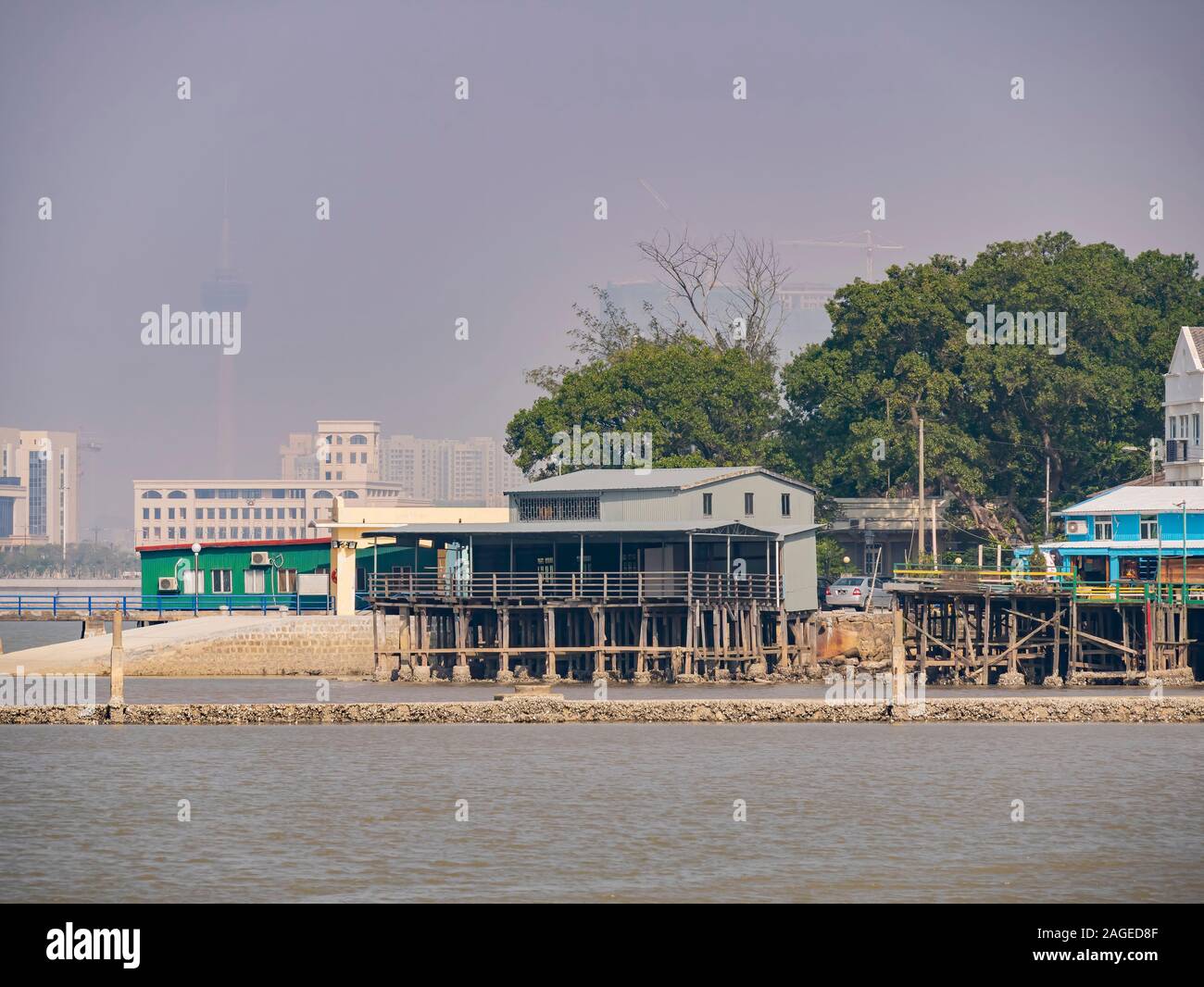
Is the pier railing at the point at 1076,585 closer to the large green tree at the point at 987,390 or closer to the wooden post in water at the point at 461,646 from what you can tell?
the wooden post in water at the point at 461,646

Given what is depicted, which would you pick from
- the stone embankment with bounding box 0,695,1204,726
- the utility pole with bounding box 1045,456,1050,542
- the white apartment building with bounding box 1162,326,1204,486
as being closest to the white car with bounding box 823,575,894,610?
the utility pole with bounding box 1045,456,1050,542

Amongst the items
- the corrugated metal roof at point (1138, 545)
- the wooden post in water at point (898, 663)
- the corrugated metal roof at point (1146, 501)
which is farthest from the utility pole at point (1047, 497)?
the wooden post in water at point (898, 663)

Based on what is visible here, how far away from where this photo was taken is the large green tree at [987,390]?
112 m

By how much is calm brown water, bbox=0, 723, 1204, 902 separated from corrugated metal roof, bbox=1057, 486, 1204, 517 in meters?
16.6

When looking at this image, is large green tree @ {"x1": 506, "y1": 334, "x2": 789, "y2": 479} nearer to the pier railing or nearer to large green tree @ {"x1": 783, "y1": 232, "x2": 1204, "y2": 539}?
large green tree @ {"x1": 783, "y1": 232, "x2": 1204, "y2": 539}

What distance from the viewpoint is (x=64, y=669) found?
79312 millimetres

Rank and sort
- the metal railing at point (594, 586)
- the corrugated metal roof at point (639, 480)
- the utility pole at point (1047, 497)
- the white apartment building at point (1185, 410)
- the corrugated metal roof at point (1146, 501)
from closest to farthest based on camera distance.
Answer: the metal railing at point (594, 586) < the corrugated metal roof at point (1146, 501) < the corrugated metal roof at point (639, 480) < the white apartment building at point (1185, 410) < the utility pole at point (1047, 497)

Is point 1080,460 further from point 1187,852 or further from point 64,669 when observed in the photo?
point 1187,852

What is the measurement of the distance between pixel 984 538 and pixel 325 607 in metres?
40.4

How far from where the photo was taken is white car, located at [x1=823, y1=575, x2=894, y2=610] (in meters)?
94.9

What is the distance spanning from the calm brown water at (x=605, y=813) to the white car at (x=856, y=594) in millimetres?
26603

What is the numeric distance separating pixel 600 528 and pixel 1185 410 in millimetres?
38059

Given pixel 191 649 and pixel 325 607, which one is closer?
pixel 191 649

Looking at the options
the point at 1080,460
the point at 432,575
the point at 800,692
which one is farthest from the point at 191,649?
the point at 1080,460
